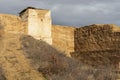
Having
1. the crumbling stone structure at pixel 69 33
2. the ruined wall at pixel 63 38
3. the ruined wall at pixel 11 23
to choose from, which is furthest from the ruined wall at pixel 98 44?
the ruined wall at pixel 11 23

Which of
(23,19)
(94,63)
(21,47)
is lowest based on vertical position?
(94,63)

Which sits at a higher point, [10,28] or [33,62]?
[10,28]

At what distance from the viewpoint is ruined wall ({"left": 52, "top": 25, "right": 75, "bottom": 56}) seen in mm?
21120

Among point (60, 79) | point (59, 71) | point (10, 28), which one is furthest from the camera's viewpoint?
point (10, 28)

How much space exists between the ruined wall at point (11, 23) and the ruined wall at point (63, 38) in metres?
2.62

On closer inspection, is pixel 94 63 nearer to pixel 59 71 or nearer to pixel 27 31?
pixel 27 31

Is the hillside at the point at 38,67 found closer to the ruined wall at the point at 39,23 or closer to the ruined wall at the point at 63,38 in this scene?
the ruined wall at the point at 39,23

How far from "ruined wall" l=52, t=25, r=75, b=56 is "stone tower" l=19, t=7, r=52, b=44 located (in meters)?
0.70

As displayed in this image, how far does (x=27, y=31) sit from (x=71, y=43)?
161 inches

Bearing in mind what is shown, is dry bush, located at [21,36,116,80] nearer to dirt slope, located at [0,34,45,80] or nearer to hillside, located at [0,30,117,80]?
hillside, located at [0,30,117,80]

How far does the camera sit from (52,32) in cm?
2086

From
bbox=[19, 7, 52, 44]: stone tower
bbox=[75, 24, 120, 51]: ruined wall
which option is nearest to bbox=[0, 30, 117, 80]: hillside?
bbox=[19, 7, 52, 44]: stone tower

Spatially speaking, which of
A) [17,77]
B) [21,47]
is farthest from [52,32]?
[17,77]

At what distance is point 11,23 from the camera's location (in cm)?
1880
